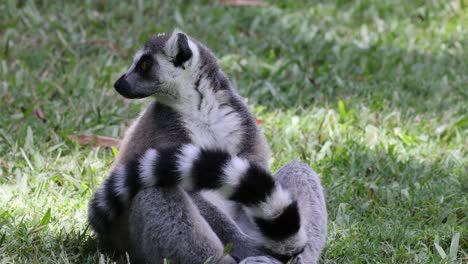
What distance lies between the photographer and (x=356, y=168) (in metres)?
5.86

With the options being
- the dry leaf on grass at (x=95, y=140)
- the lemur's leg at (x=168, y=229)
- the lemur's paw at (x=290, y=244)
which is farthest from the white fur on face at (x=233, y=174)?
the dry leaf on grass at (x=95, y=140)

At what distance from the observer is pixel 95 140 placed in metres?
6.01

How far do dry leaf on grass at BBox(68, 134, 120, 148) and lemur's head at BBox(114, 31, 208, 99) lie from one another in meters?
1.36

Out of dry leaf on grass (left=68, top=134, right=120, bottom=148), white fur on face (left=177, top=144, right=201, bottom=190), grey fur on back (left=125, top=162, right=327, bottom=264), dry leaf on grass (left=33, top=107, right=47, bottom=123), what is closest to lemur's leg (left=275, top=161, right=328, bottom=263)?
grey fur on back (left=125, top=162, right=327, bottom=264)

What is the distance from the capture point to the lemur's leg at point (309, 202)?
13.7 feet

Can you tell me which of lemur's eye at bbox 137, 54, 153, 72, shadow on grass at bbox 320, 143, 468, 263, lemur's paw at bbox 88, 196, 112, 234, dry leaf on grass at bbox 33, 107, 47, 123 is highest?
lemur's eye at bbox 137, 54, 153, 72

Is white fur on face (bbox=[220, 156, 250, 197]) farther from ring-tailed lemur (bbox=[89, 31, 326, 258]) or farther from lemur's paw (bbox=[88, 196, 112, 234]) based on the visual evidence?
lemur's paw (bbox=[88, 196, 112, 234])

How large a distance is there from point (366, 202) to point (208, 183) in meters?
1.91

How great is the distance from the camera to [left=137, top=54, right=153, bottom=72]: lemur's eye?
474 cm

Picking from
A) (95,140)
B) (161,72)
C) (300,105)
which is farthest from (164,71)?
(300,105)

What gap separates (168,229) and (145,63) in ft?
4.34

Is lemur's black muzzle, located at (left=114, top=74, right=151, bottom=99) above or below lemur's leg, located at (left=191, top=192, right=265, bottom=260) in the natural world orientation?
above

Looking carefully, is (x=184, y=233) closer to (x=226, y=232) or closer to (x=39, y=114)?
(x=226, y=232)

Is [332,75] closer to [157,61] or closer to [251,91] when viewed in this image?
[251,91]
